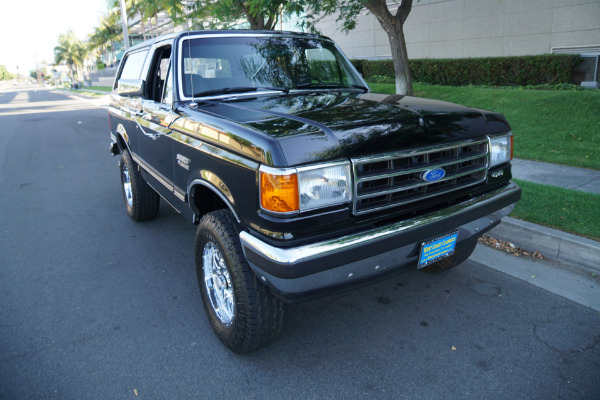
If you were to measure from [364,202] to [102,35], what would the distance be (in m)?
75.1

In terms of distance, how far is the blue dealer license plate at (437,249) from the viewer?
8.64 ft

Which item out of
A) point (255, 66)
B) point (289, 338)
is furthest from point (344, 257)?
point (255, 66)

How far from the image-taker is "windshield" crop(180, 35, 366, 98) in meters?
3.52

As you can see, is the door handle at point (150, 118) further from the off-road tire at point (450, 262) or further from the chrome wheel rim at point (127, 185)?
the off-road tire at point (450, 262)

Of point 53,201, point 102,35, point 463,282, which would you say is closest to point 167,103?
point 463,282

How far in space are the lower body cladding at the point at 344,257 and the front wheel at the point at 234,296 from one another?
170mm

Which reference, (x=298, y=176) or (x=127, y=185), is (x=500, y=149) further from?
(x=127, y=185)

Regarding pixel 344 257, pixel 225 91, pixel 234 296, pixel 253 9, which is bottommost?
pixel 234 296

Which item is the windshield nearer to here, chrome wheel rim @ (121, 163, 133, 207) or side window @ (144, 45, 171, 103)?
side window @ (144, 45, 171, 103)

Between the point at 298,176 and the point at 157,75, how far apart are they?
2.71m

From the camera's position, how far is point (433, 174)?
266 centimetres

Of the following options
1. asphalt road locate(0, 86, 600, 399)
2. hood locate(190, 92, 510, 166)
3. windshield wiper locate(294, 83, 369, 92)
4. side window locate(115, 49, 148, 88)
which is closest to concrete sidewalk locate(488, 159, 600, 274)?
asphalt road locate(0, 86, 600, 399)

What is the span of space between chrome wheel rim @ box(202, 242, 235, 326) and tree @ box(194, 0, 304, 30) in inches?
237

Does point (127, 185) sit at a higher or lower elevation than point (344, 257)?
lower
